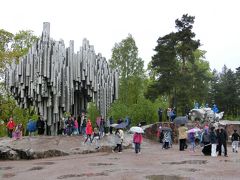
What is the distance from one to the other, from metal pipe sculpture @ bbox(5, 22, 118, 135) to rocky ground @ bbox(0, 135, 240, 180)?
9.08 ft

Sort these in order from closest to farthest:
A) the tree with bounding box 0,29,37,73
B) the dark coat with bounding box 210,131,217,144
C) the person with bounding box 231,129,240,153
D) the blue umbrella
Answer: the dark coat with bounding box 210,131,217,144, the person with bounding box 231,129,240,153, the blue umbrella, the tree with bounding box 0,29,37,73

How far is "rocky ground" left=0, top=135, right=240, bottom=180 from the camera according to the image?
16.9 metres

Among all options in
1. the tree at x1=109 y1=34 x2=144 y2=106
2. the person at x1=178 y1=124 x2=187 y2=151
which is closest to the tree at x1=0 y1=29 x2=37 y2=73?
the tree at x1=109 y1=34 x2=144 y2=106

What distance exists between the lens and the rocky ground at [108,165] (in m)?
16.9

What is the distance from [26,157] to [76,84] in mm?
6330

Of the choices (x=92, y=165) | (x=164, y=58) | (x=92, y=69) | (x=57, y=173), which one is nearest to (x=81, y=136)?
(x=92, y=69)

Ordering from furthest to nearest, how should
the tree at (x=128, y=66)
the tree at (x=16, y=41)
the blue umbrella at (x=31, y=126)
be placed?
the tree at (x=128, y=66) → the tree at (x=16, y=41) → the blue umbrella at (x=31, y=126)

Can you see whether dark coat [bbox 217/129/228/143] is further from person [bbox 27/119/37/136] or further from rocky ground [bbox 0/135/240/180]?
person [bbox 27/119/37/136]

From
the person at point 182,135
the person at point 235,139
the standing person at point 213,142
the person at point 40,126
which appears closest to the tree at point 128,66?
the person at point 40,126

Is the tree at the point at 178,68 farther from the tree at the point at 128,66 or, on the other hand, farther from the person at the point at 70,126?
the person at the point at 70,126

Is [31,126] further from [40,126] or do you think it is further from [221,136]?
[221,136]

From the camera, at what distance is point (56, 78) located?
28.3 m

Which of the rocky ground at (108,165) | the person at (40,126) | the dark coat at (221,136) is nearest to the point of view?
the rocky ground at (108,165)

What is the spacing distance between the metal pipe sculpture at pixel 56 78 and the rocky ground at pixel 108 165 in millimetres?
2768
